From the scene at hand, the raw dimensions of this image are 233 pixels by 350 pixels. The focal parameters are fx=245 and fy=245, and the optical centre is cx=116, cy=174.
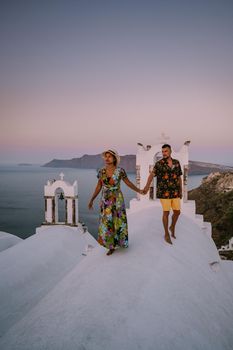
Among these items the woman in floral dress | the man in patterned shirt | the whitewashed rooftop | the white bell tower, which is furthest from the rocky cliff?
the woman in floral dress

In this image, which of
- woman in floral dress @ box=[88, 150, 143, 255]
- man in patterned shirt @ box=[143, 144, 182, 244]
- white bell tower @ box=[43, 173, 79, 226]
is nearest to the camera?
woman in floral dress @ box=[88, 150, 143, 255]

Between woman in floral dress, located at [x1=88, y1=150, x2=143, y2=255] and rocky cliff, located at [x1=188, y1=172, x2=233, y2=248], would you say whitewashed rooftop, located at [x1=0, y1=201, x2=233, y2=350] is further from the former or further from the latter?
rocky cliff, located at [x1=188, y1=172, x2=233, y2=248]

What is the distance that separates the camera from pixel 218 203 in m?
66.8

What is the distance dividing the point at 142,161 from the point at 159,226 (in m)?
3.96

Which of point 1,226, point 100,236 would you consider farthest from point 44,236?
point 1,226

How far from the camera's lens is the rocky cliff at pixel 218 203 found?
48844 millimetres

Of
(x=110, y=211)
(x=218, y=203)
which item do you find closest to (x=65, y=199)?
(x=110, y=211)

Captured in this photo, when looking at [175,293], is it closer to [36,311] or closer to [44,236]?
[36,311]

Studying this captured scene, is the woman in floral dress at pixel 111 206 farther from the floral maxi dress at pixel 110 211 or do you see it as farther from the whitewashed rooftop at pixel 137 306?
the whitewashed rooftop at pixel 137 306

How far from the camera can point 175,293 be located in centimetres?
325

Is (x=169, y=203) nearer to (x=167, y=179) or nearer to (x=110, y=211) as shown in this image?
(x=167, y=179)

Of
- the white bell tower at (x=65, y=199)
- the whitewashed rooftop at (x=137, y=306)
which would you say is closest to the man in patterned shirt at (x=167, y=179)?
the whitewashed rooftop at (x=137, y=306)

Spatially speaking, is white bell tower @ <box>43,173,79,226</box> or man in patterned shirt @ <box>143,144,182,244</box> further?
white bell tower @ <box>43,173,79,226</box>

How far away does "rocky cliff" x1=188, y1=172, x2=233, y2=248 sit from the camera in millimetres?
48844
